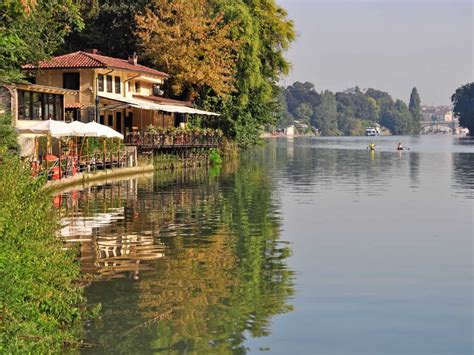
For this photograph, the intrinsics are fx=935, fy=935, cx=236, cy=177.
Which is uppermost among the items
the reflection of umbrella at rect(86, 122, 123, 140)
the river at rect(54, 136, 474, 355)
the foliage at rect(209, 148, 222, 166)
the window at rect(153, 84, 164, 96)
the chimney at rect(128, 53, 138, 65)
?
the chimney at rect(128, 53, 138, 65)

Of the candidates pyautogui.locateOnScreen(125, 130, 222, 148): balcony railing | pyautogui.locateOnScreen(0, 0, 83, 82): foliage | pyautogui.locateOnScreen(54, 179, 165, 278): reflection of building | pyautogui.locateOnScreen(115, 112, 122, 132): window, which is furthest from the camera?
pyautogui.locateOnScreen(115, 112, 122, 132): window

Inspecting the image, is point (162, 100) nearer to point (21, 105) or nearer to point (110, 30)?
point (110, 30)

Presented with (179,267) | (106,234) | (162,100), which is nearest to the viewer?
(179,267)

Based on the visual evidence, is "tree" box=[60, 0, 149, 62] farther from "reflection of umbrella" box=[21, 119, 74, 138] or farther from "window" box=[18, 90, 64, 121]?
"reflection of umbrella" box=[21, 119, 74, 138]

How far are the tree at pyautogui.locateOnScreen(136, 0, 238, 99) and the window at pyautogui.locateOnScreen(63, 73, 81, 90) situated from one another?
34.0 feet

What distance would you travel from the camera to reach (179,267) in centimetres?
2128

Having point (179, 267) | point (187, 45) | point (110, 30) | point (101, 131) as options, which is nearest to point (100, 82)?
point (187, 45)

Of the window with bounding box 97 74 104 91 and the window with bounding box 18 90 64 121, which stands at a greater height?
the window with bounding box 97 74 104 91

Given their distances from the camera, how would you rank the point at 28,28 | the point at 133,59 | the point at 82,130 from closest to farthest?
1. the point at 28,28
2. the point at 82,130
3. the point at 133,59

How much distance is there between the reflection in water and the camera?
15344 mm

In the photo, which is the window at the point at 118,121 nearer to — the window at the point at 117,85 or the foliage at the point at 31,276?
the window at the point at 117,85

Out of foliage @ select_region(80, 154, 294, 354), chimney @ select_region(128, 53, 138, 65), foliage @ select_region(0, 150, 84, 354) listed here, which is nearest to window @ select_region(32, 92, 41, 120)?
foliage @ select_region(80, 154, 294, 354)

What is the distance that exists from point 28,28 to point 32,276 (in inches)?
910

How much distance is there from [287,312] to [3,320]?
6.43 meters
